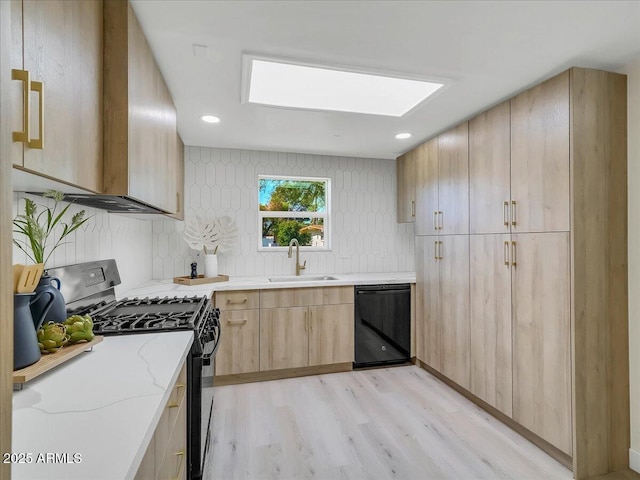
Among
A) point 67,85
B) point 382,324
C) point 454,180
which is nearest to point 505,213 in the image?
point 454,180

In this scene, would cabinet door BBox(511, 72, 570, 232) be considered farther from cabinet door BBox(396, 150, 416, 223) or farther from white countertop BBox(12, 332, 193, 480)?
white countertop BBox(12, 332, 193, 480)

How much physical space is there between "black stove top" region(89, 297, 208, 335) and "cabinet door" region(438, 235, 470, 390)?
6.44 feet

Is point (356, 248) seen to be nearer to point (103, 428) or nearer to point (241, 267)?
point (241, 267)

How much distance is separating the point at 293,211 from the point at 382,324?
1.57m

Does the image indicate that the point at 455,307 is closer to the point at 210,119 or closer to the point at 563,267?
the point at 563,267

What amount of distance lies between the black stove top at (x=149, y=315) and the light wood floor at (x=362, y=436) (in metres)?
0.88

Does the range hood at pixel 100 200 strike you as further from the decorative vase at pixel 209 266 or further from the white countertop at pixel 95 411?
the decorative vase at pixel 209 266

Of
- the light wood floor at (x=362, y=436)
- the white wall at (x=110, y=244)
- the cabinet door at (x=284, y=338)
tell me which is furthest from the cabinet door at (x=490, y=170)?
the white wall at (x=110, y=244)

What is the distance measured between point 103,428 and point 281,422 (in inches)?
73.9

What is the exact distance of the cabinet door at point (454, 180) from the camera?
2693mm

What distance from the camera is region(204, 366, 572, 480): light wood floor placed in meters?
1.89

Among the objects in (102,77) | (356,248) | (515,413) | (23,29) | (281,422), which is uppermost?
(102,77)

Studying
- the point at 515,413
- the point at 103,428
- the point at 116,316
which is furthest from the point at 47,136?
the point at 515,413

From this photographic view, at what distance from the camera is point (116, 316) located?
1.78 meters
